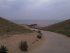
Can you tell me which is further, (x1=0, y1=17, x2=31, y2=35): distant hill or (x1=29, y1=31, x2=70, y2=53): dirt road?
(x1=0, y1=17, x2=31, y2=35): distant hill

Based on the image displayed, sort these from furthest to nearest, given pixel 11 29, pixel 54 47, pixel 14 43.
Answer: pixel 11 29, pixel 14 43, pixel 54 47

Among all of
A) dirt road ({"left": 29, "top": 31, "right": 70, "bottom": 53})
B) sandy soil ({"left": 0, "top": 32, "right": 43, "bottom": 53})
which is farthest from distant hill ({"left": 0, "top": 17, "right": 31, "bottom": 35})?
dirt road ({"left": 29, "top": 31, "right": 70, "bottom": 53})

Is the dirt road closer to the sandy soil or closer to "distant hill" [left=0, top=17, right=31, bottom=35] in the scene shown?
the sandy soil

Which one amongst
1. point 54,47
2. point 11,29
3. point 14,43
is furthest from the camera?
point 11,29

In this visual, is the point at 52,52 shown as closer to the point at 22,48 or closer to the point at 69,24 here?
the point at 22,48

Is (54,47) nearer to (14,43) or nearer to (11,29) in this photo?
(14,43)

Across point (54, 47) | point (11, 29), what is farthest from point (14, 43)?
point (11, 29)

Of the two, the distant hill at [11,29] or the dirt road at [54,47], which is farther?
the distant hill at [11,29]

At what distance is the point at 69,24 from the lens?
5534cm

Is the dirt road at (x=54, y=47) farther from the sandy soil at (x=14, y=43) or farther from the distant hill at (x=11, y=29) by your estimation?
the distant hill at (x=11, y=29)

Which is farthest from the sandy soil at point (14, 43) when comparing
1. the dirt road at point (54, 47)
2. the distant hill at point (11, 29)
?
the distant hill at point (11, 29)

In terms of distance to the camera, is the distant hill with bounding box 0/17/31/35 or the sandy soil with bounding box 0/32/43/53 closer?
the sandy soil with bounding box 0/32/43/53

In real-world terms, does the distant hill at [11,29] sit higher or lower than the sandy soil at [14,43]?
higher

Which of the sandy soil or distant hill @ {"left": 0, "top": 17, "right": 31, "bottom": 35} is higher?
distant hill @ {"left": 0, "top": 17, "right": 31, "bottom": 35}
